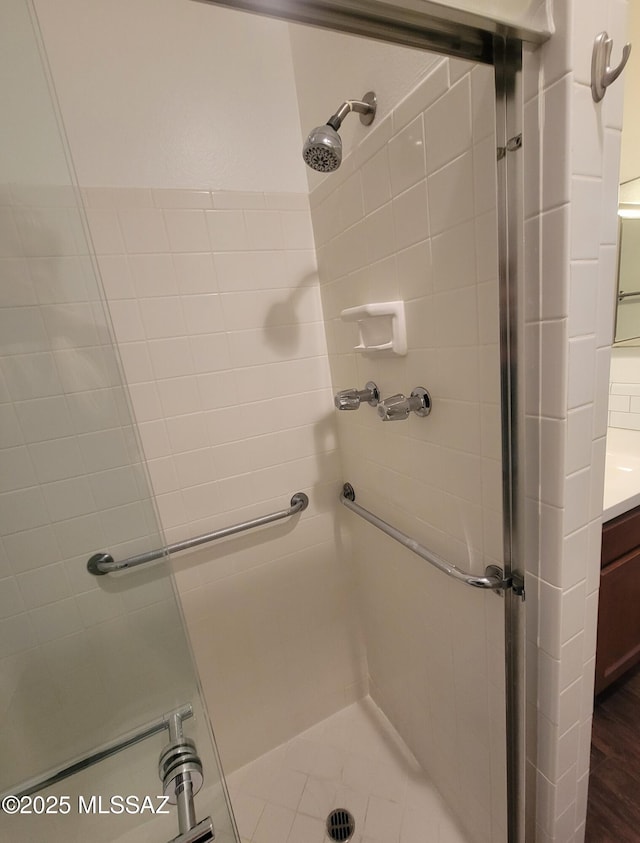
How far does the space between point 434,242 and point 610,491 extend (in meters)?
0.94

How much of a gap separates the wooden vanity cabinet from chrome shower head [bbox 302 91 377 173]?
1.18 metres

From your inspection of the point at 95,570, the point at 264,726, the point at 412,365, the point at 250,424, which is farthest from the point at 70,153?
the point at 264,726

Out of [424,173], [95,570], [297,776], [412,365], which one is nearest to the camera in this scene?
[424,173]

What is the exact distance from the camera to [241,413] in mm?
1126

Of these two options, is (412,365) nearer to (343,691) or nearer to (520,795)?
(520,795)

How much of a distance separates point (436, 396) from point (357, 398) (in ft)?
0.76

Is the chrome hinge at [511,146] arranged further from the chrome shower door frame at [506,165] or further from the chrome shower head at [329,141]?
the chrome shower head at [329,141]

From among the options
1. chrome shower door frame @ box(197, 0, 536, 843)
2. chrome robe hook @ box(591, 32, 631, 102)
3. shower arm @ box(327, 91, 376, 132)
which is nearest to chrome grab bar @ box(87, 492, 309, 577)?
chrome shower door frame @ box(197, 0, 536, 843)

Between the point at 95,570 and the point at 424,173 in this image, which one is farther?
the point at 95,570

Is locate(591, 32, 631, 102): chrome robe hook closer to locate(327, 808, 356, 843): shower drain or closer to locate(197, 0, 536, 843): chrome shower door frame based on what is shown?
locate(197, 0, 536, 843): chrome shower door frame

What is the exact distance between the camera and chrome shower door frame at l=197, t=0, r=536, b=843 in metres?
0.42

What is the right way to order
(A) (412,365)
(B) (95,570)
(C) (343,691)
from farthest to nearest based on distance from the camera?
(C) (343,691) < (B) (95,570) < (A) (412,365)

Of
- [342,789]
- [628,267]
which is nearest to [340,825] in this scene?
[342,789]

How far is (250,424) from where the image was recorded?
1144 millimetres
